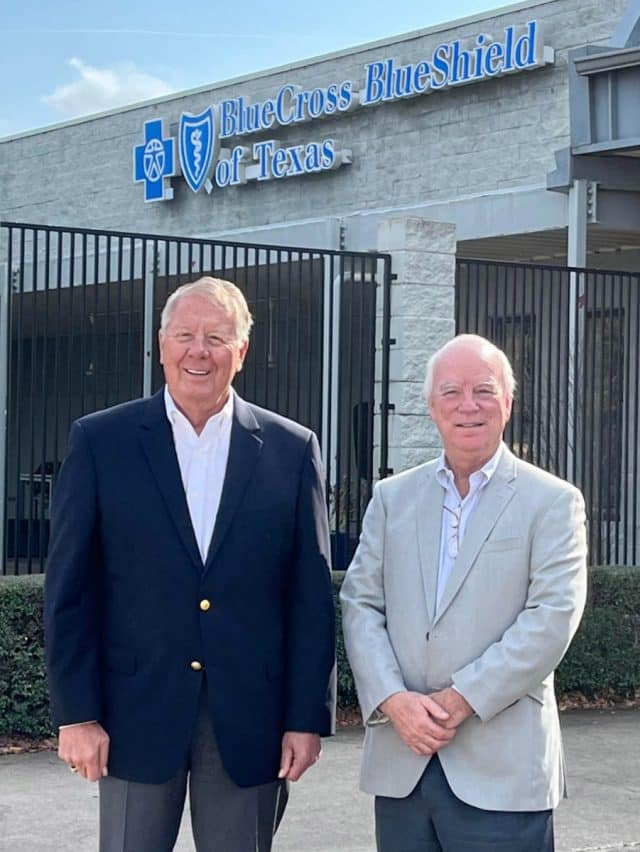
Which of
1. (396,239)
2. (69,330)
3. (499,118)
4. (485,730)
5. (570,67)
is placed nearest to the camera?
(485,730)

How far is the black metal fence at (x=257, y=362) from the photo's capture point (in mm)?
9492

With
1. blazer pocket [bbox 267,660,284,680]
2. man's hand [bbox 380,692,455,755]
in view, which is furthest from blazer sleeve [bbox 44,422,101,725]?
man's hand [bbox 380,692,455,755]

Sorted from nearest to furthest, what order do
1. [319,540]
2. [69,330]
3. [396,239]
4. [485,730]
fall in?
[485,730], [319,540], [69,330], [396,239]

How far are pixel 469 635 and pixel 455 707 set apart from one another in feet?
0.61

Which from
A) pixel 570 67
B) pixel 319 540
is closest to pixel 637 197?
pixel 570 67

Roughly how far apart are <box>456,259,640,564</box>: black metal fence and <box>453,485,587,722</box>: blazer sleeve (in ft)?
22.7

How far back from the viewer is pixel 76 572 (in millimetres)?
3686

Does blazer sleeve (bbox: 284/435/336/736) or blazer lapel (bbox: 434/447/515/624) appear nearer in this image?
blazer lapel (bbox: 434/447/515/624)

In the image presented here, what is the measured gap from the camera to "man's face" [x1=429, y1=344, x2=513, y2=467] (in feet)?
12.1

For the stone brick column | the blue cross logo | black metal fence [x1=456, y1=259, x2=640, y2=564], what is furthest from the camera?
the blue cross logo

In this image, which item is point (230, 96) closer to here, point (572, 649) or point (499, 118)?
point (499, 118)

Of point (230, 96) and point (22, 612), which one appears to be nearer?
point (22, 612)

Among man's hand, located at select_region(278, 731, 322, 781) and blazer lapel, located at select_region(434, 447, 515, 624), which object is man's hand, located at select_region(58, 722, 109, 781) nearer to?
man's hand, located at select_region(278, 731, 322, 781)

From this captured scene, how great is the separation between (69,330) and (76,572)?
594 cm
